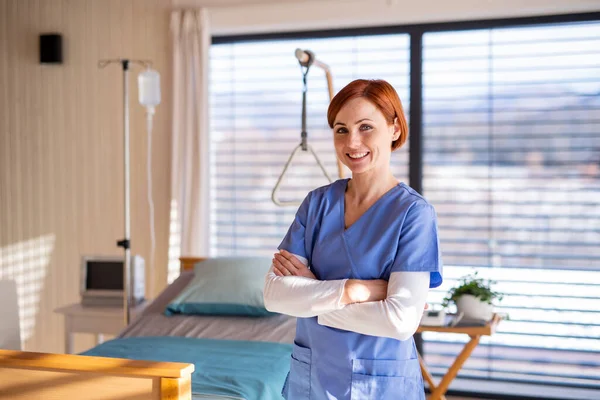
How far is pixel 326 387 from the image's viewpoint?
1.64m

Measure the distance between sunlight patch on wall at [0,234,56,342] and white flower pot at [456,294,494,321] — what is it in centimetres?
266

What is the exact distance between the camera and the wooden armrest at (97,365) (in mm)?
1839

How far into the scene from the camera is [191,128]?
4.22 meters

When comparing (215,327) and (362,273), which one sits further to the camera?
(215,327)

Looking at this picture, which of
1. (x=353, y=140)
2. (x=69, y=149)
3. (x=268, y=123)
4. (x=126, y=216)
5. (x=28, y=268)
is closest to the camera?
(x=353, y=140)

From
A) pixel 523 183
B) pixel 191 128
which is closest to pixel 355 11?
pixel 191 128

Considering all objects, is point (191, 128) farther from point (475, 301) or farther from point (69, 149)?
point (475, 301)

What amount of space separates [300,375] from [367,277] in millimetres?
279

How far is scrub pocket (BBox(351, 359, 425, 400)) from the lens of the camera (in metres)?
1.61

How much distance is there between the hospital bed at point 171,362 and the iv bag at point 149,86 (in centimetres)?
89

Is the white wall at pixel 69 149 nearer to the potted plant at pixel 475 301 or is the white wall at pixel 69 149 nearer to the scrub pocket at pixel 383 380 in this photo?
the potted plant at pixel 475 301

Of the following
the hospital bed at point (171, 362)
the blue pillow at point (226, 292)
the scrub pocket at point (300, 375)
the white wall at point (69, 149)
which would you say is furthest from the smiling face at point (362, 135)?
the white wall at point (69, 149)

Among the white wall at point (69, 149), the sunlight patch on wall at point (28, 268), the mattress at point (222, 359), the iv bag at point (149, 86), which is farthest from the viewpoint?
the sunlight patch on wall at point (28, 268)

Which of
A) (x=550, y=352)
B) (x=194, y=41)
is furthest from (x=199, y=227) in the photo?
(x=550, y=352)
